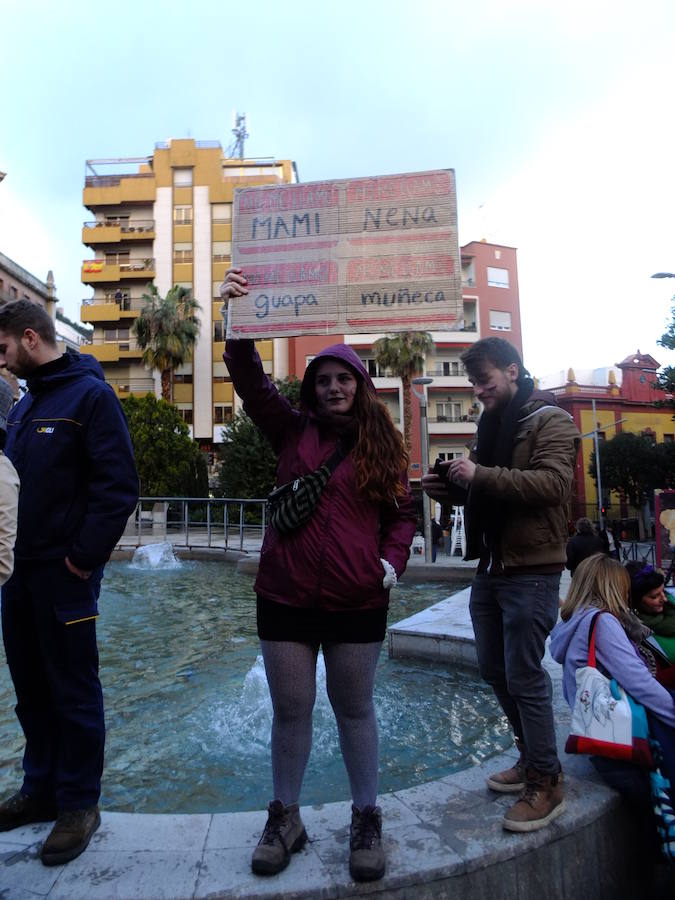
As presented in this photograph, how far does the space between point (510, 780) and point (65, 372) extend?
237 centimetres

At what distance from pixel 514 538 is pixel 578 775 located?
41.1 inches

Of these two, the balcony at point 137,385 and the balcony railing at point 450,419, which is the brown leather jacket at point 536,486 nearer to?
the balcony railing at point 450,419

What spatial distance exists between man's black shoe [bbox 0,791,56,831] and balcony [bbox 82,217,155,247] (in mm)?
48354

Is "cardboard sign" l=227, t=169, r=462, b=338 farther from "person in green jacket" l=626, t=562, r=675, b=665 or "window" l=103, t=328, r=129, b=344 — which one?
"window" l=103, t=328, r=129, b=344

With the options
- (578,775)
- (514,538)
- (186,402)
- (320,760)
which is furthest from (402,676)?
(186,402)

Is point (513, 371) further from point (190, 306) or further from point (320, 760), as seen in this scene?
point (190, 306)

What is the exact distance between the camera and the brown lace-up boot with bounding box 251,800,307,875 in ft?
6.56

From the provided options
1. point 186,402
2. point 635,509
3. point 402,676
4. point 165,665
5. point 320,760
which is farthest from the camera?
point 186,402

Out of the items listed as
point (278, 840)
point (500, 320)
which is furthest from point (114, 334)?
point (278, 840)

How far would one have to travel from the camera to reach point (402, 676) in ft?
17.3

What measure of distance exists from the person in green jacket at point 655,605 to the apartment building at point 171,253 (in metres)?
42.4

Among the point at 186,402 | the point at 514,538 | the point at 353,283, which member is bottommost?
the point at 514,538

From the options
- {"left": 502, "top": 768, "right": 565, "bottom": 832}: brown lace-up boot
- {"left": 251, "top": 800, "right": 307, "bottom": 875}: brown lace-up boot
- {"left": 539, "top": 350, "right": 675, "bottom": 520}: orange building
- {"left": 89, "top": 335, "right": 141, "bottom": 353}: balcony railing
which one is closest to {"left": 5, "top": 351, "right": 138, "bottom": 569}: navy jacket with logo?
{"left": 251, "top": 800, "right": 307, "bottom": 875}: brown lace-up boot

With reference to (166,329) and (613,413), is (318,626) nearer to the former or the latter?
(166,329)
